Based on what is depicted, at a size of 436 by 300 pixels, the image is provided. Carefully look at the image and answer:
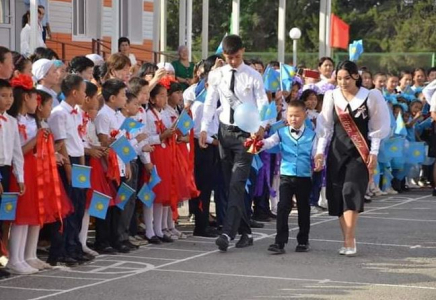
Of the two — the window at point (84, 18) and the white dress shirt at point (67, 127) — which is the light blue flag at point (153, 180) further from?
the window at point (84, 18)

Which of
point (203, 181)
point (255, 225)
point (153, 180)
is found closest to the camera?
point (153, 180)

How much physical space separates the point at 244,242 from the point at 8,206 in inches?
125

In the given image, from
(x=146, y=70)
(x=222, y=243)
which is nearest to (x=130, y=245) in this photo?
(x=222, y=243)

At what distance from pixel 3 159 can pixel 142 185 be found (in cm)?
280

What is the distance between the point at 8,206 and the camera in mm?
10469

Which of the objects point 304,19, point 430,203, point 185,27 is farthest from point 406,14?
point 430,203

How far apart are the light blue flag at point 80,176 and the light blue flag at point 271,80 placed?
424 centimetres

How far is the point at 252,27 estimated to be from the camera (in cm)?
6806

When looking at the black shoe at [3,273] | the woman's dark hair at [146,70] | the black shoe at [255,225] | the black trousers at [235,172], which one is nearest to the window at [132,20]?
the woman's dark hair at [146,70]

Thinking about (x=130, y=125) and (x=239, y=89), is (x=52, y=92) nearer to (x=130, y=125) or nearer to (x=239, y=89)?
(x=130, y=125)

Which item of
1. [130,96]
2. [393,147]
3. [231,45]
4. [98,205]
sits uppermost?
[231,45]

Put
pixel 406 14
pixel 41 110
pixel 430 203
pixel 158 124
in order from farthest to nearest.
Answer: pixel 406 14
pixel 430 203
pixel 158 124
pixel 41 110

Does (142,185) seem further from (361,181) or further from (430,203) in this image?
(430,203)

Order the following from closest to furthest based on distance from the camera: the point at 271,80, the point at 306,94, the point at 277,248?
1. the point at 277,248
2. the point at 271,80
3. the point at 306,94
